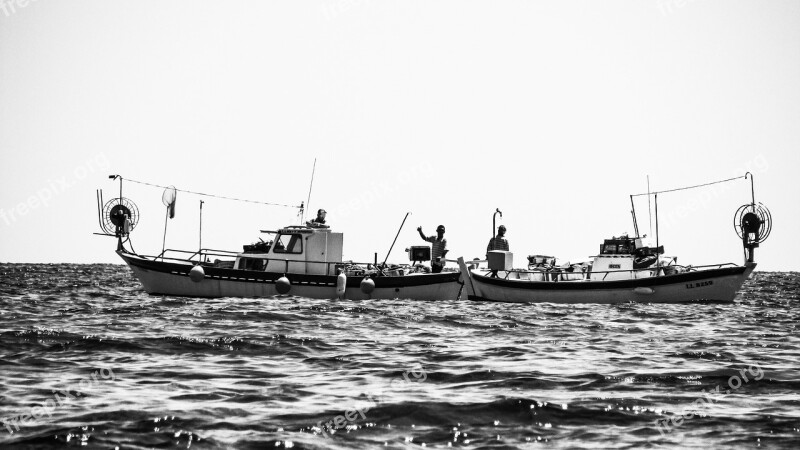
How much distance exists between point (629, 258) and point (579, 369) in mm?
20026

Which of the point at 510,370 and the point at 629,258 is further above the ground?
the point at 629,258

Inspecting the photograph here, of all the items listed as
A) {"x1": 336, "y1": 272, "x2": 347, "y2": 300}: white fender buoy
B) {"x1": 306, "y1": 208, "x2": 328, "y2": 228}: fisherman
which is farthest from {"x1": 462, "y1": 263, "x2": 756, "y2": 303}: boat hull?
{"x1": 306, "y1": 208, "x2": 328, "y2": 228}: fisherman

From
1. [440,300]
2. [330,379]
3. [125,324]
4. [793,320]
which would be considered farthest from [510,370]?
[440,300]

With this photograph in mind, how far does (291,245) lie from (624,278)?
42.8 feet

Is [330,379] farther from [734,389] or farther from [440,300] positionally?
[440,300]

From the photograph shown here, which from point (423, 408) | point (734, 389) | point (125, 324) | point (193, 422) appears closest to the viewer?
point (193, 422)

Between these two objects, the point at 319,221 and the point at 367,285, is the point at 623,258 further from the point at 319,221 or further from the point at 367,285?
the point at 319,221

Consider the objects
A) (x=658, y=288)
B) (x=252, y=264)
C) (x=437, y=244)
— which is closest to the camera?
(x=658, y=288)

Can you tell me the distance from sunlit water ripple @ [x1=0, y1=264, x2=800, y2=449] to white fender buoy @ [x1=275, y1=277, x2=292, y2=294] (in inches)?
319

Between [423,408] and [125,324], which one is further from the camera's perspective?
[125,324]

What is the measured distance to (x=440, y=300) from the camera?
2994 centimetres

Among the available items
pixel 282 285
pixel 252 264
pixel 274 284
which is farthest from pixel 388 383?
pixel 252 264

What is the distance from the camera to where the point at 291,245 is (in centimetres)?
3052

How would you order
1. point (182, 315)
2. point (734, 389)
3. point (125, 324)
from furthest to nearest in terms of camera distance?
point (182, 315) < point (125, 324) < point (734, 389)
